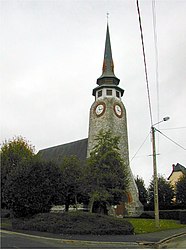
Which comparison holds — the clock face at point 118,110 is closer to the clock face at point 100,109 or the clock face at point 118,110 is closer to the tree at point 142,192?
the clock face at point 100,109

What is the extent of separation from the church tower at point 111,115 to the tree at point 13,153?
11695 millimetres

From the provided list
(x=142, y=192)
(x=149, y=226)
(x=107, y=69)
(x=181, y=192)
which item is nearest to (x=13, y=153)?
(x=149, y=226)

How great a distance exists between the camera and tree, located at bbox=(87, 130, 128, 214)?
26.7 metres

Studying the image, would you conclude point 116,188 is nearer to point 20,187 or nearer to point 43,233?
point 20,187

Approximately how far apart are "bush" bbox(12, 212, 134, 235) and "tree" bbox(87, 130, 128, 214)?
285 inches

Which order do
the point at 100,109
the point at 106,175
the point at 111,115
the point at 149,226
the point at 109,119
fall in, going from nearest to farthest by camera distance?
the point at 149,226
the point at 106,175
the point at 109,119
the point at 111,115
the point at 100,109

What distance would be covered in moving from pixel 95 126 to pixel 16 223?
2848 centimetres

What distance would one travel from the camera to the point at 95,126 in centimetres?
4666

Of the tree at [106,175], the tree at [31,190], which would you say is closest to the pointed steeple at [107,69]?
the tree at [106,175]

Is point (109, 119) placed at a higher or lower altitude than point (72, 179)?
higher

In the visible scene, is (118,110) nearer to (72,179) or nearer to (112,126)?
(112,126)

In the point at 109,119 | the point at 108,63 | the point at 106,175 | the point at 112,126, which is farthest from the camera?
the point at 108,63

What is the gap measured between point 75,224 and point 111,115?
29.2 m

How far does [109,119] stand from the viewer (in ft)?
149
